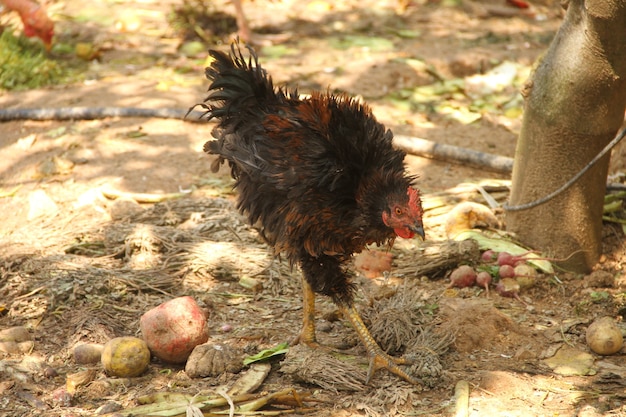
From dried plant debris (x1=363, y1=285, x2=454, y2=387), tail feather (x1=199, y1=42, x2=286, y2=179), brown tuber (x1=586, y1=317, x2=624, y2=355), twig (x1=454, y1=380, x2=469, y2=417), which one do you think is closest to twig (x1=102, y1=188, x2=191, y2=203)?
tail feather (x1=199, y1=42, x2=286, y2=179)

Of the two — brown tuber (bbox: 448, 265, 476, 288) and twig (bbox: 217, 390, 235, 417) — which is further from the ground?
brown tuber (bbox: 448, 265, 476, 288)

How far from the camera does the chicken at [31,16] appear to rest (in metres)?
8.14

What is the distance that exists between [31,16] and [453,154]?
208 inches

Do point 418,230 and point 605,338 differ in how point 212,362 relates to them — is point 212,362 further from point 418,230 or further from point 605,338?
point 605,338

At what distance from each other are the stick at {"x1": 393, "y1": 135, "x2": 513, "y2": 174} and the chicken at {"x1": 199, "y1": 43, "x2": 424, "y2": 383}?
2192mm

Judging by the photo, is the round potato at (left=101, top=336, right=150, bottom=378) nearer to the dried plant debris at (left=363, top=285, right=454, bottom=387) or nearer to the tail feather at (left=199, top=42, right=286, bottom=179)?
the tail feather at (left=199, top=42, right=286, bottom=179)

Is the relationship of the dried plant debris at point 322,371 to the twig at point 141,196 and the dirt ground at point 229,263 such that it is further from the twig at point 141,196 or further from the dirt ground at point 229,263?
the twig at point 141,196

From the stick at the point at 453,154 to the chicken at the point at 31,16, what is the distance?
183 inches

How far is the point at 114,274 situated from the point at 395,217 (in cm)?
197

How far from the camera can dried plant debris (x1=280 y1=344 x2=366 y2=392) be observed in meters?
3.30

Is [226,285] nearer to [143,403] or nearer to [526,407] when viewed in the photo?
[143,403]

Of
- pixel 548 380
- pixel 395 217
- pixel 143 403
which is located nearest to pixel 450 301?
pixel 548 380

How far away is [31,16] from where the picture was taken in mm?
8180

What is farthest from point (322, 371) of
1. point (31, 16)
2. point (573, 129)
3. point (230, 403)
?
point (31, 16)
